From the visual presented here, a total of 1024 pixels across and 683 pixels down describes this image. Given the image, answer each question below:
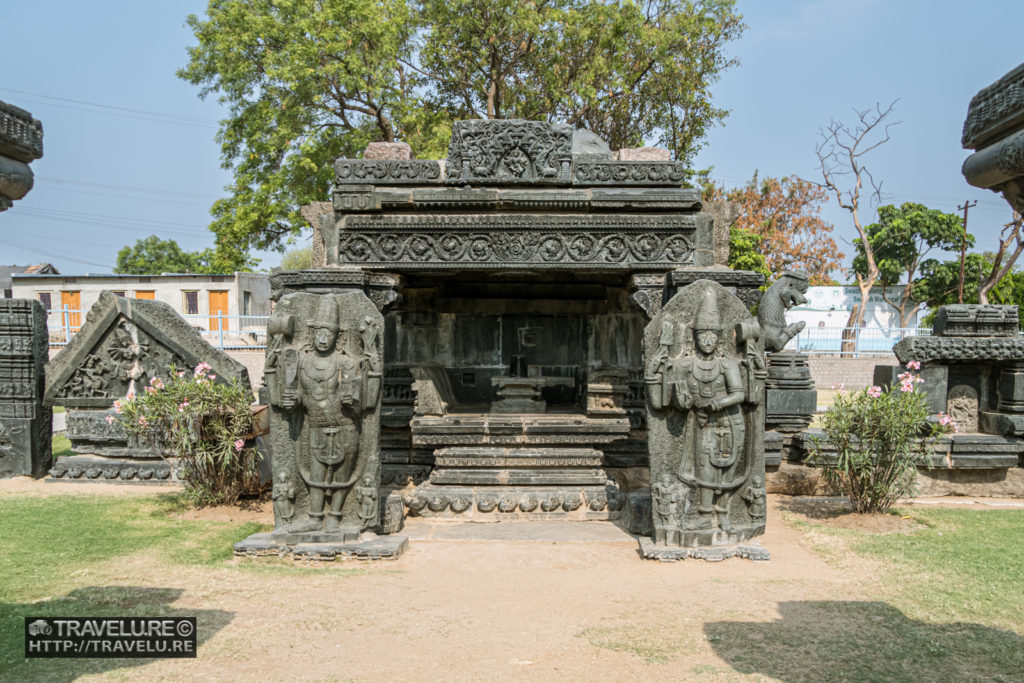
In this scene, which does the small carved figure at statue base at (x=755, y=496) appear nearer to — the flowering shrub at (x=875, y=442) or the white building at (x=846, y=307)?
the flowering shrub at (x=875, y=442)

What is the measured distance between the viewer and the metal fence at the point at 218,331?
18.8 metres

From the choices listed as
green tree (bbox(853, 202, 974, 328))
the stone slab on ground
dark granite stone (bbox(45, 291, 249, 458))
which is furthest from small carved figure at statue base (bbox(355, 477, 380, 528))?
green tree (bbox(853, 202, 974, 328))

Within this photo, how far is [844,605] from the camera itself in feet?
14.6

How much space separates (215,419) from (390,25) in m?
14.0

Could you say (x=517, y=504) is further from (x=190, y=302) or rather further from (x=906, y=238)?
(x=906, y=238)

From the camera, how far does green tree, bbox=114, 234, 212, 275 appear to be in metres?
50.2

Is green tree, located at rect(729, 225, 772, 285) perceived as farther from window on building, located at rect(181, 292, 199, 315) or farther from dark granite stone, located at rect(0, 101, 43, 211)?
dark granite stone, located at rect(0, 101, 43, 211)

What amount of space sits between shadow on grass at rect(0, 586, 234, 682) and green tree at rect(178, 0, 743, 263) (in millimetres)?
14236

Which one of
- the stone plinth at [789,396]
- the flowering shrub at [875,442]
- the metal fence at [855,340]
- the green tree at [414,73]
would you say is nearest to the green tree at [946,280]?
the metal fence at [855,340]

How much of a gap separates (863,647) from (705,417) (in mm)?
2061

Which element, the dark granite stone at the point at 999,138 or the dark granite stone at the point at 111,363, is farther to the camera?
the dark granite stone at the point at 111,363

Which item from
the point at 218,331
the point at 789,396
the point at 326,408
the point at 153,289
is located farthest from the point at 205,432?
the point at 153,289

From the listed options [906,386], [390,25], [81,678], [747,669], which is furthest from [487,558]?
[390,25]

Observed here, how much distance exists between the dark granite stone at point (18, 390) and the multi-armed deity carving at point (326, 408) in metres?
4.91
